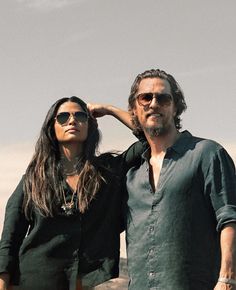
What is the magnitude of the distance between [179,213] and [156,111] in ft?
3.20

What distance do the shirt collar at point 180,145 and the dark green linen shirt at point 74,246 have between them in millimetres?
140

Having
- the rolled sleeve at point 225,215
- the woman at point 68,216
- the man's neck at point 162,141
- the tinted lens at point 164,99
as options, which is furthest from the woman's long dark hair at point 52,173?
the rolled sleeve at point 225,215

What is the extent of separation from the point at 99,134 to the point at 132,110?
2.02 ft

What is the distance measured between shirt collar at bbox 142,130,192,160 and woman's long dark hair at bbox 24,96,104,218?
0.57m

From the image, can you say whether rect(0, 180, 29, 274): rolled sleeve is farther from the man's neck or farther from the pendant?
the man's neck

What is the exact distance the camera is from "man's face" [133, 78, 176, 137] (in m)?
6.02

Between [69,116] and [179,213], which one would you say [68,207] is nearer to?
[69,116]

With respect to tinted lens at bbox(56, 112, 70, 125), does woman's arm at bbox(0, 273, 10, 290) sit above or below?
below

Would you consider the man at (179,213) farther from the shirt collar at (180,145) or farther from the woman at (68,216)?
the woman at (68,216)

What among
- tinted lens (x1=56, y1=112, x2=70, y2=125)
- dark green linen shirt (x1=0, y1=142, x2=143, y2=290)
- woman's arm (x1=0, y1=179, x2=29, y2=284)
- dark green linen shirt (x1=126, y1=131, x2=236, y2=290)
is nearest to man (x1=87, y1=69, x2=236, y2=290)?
dark green linen shirt (x1=126, y1=131, x2=236, y2=290)

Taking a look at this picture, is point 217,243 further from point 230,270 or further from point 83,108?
point 83,108

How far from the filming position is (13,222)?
264 inches

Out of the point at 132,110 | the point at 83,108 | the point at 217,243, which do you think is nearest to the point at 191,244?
the point at 217,243

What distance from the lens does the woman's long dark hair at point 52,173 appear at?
648 centimetres
